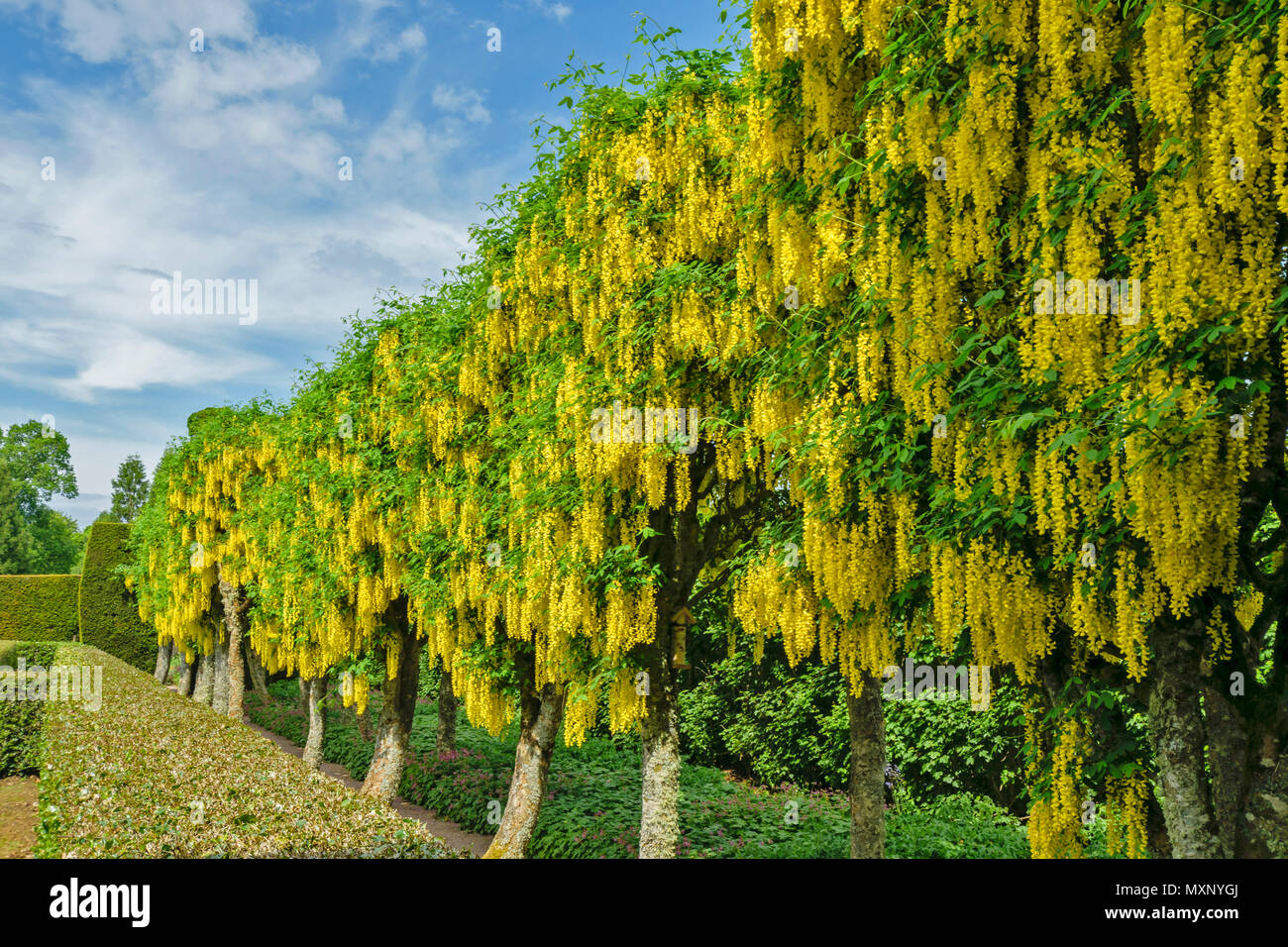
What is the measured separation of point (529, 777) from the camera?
31.3ft

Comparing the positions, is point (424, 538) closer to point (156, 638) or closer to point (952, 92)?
point (952, 92)

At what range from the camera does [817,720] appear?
553 inches

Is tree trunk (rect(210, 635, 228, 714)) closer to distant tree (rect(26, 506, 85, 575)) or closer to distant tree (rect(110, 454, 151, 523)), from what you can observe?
distant tree (rect(26, 506, 85, 575))

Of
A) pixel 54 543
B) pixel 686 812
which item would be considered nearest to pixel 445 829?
pixel 686 812

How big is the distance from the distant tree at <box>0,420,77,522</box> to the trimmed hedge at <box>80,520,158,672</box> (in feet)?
139

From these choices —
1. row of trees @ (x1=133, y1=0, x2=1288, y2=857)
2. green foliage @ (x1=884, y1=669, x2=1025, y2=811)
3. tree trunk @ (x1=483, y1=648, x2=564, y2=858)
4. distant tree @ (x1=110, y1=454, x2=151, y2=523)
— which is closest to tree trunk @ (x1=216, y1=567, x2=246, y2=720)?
tree trunk @ (x1=483, y1=648, x2=564, y2=858)

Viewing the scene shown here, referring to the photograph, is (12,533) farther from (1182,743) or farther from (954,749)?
(1182,743)

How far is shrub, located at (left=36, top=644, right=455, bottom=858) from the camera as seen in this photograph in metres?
5.04

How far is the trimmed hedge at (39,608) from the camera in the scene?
31656mm

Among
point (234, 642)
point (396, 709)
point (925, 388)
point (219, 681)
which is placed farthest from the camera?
point (219, 681)

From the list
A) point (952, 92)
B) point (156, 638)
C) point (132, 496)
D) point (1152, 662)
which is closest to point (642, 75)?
point (952, 92)

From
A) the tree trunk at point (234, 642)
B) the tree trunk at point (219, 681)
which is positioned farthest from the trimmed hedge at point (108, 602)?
the tree trunk at point (234, 642)

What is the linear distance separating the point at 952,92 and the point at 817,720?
1199cm

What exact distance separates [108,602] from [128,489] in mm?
61404
